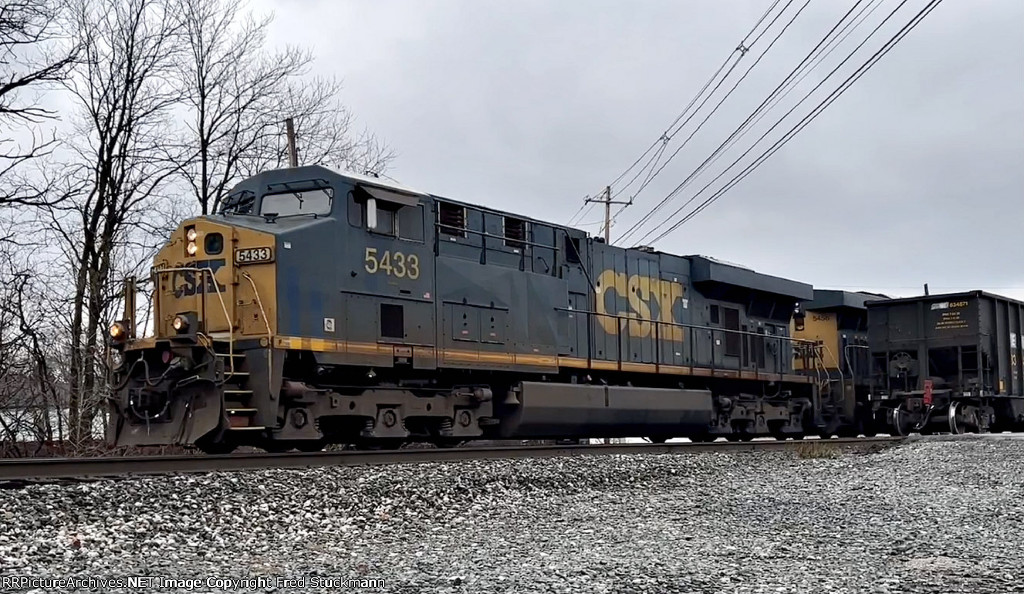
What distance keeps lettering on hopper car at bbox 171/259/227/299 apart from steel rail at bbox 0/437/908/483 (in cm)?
223

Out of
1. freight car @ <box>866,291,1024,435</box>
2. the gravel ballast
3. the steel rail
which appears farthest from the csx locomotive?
freight car @ <box>866,291,1024,435</box>

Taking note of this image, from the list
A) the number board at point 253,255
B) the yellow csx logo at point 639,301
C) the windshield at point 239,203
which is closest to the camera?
the number board at point 253,255

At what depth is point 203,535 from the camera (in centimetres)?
630

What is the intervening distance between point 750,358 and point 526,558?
1406cm

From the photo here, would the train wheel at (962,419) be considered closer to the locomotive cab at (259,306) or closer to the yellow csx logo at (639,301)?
the yellow csx logo at (639,301)

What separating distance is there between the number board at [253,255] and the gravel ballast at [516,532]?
3.12m

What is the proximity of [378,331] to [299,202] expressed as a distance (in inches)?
70.8

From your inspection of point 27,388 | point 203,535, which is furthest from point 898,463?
point 27,388

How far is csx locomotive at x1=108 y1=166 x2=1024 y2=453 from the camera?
10688 mm

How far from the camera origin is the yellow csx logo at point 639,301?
53.2 feet

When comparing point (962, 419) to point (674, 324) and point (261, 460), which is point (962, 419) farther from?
point (261, 460)

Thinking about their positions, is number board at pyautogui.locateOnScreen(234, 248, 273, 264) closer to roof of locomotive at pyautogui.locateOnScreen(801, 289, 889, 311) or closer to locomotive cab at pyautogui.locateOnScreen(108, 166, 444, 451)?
locomotive cab at pyautogui.locateOnScreen(108, 166, 444, 451)

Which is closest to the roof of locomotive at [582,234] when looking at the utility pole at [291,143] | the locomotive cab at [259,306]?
the locomotive cab at [259,306]

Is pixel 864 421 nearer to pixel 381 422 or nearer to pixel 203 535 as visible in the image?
pixel 381 422
